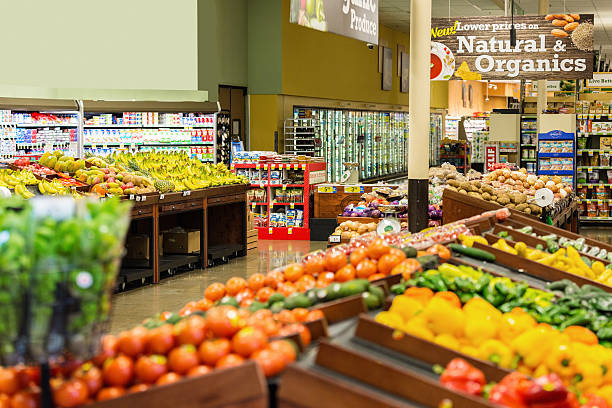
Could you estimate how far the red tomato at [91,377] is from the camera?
7.11 feet

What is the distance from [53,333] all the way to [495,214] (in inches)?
164

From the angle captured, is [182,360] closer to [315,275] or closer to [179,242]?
[315,275]

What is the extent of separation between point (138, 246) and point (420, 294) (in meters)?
6.37

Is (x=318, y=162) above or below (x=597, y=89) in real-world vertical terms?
below

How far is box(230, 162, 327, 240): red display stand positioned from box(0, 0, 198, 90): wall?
235 centimetres

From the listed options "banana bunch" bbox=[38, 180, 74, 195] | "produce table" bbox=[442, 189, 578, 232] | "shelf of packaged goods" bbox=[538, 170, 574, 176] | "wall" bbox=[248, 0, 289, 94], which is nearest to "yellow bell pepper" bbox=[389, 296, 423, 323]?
"produce table" bbox=[442, 189, 578, 232]

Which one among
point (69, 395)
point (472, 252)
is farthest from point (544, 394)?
point (472, 252)

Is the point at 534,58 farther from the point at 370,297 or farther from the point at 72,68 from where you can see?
the point at 72,68

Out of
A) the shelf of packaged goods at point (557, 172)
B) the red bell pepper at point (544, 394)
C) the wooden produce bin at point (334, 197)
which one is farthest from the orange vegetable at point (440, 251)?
the shelf of packaged goods at point (557, 172)

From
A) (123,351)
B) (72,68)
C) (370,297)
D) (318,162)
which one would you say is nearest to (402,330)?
(370,297)

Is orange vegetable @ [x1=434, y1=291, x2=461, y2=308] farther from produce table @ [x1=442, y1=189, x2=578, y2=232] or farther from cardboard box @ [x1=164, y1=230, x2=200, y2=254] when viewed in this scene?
cardboard box @ [x1=164, y1=230, x2=200, y2=254]

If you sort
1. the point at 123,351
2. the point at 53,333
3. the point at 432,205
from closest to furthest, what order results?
1. the point at 53,333
2. the point at 123,351
3. the point at 432,205

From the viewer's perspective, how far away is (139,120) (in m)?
13.1

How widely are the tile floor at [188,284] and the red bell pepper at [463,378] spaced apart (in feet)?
15.1
